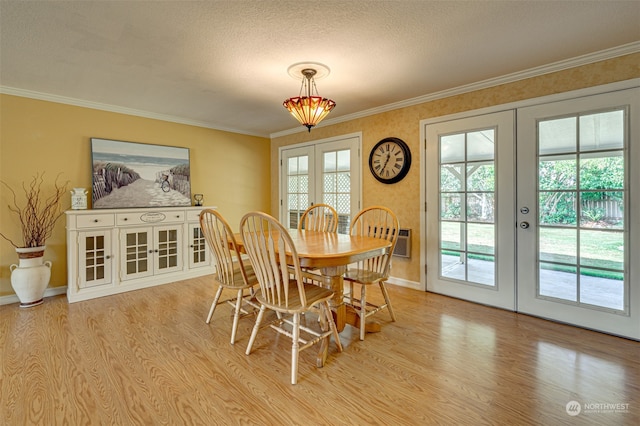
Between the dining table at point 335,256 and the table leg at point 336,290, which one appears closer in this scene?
the dining table at point 335,256

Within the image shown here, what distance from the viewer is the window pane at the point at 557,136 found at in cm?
250

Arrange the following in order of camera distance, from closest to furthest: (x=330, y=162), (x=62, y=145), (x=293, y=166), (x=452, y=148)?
(x=452, y=148) < (x=62, y=145) < (x=330, y=162) < (x=293, y=166)

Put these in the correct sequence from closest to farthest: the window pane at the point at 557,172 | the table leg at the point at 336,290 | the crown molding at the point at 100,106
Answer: the table leg at the point at 336,290 → the window pane at the point at 557,172 → the crown molding at the point at 100,106

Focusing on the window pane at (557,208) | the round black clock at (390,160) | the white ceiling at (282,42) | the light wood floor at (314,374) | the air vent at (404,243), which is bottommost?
the light wood floor at (314,374)

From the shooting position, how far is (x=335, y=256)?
6.10 feet

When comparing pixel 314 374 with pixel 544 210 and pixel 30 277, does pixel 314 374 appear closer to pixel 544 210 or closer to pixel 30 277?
pixel 544 210

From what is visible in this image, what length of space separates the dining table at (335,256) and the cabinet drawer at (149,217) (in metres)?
1.87

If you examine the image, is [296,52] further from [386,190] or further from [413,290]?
[413,290]

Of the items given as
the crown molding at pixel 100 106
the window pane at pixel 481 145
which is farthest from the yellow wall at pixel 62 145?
the window pane at pixel 481 145

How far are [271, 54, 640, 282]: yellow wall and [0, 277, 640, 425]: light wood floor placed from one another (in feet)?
4.22

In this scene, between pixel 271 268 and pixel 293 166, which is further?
pixel 293 166

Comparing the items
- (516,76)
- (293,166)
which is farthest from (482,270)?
(293,166)

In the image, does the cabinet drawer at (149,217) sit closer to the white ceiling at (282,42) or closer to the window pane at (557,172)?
the white ceiling at (282,42)

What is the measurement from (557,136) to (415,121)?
1.37 meters
